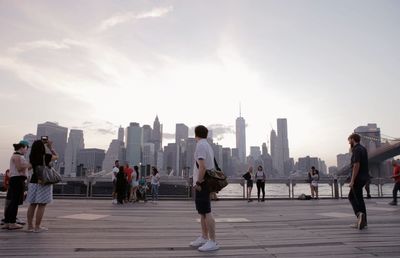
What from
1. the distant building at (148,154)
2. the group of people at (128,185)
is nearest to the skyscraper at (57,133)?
the distant building at (148,154)

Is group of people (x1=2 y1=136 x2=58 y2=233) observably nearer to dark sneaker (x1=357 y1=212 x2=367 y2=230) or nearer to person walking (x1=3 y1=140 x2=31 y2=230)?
person walking (x1=3 y1=140 x2=31 y2=230)

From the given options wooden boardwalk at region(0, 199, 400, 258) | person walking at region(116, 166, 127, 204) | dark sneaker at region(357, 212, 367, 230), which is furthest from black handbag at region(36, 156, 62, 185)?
person walking at region(116, 166, 127, 204)

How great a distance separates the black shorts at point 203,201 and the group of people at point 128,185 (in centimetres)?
925

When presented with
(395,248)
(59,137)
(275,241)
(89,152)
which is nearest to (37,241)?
(275,241)

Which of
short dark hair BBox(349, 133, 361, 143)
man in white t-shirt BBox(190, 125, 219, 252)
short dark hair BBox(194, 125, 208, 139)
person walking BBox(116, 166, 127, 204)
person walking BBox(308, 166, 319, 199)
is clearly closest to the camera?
man in white t-shirt BBox(190, 125, 219, 252)

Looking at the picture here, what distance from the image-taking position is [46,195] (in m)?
5.94

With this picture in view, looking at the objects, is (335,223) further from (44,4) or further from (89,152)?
(89,152)

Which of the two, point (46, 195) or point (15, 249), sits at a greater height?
point (46, 195)

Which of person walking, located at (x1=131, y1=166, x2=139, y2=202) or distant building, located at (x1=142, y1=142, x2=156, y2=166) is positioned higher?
distant building, located at (x1=142, y1=142, x2=156, y2=166)

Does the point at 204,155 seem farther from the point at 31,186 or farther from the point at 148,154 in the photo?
the point at 148,154

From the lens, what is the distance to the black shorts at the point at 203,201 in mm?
4684

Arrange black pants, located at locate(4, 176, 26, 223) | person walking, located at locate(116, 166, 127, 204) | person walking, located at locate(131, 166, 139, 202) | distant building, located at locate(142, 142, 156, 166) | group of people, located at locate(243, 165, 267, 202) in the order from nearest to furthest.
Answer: black pants, located at locate(4, 176, 26, 223) → person walking, located at locate(116, 166, 127, 204) → person walking, located at locate(131, 166, 139, 202) → group of people, located at locate(243, 165, 267, 202) → distant building, located at locate(142, 142, 156, 166)

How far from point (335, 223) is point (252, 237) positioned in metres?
2.76

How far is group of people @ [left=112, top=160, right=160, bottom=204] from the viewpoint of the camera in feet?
44.3
